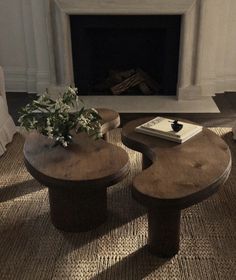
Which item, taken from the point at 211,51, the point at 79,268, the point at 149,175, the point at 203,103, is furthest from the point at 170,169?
the point at 211,51

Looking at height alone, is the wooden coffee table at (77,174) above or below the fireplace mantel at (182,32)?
below

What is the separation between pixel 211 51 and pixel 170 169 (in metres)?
2.43

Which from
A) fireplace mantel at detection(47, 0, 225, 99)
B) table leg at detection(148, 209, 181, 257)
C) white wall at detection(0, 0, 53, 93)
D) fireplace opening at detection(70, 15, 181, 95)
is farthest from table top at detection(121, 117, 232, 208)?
white wall at detection(0, 0, 53, 93)

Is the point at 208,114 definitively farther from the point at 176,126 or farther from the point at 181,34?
the point at 176,126

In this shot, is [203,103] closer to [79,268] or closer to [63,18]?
[63,18]

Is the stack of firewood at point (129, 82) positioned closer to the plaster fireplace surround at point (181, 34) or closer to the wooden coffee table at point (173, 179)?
the plaster fireplace surround at point (181, 34)

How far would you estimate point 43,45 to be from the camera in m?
4.11

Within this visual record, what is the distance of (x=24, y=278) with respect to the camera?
72.1 inches

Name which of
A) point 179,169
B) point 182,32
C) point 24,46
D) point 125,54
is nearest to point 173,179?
point 179,169

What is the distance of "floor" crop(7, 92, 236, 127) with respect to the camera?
3604mm

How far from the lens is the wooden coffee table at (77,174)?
189 centimetres

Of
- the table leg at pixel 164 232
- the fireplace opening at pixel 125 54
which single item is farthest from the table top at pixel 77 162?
the fireplace opening at pixel 125 54

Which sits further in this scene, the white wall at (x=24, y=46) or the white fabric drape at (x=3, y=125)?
the white wall at (x=24, y=46)

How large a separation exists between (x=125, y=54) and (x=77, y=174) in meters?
2.65
